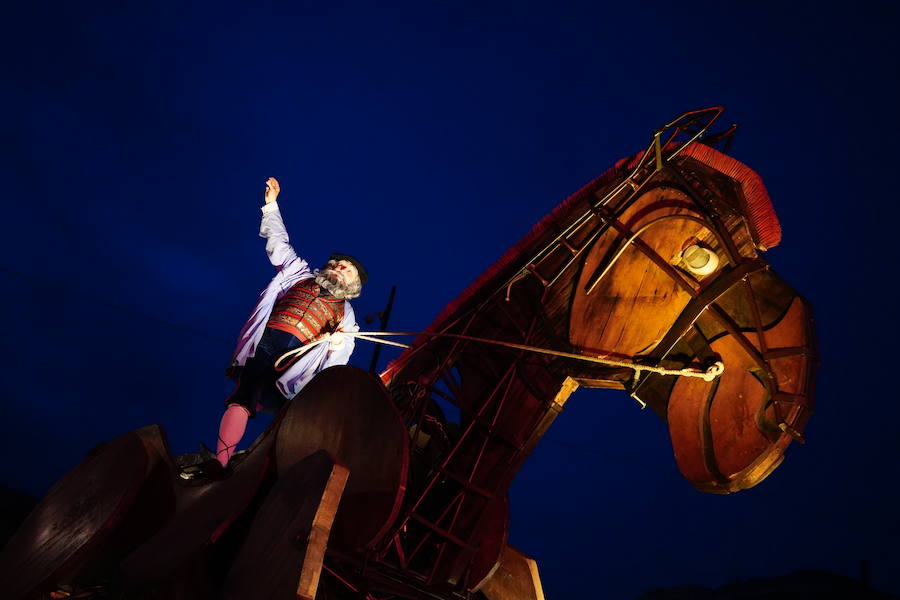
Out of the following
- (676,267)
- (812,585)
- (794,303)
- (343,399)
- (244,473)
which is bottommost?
(812,585)

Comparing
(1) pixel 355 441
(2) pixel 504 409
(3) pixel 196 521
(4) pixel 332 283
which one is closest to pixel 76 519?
(3) pixel 196 521

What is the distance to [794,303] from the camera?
4.92m

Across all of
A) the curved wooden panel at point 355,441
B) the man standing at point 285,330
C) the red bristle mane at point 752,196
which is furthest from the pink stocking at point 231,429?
the red bristle mane at point 752,196

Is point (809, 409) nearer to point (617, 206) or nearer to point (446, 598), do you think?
point (617, 206)

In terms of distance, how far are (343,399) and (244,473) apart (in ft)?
3.25

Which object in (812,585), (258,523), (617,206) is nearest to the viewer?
(258,523)

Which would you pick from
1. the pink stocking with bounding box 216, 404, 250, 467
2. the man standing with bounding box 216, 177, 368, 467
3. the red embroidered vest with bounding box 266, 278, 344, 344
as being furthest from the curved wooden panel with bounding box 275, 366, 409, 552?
the red embroidered vest with bounding box 266, 278, 344, 344

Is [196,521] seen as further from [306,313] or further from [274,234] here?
[274,234]

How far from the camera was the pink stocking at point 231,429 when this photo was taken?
6098mm

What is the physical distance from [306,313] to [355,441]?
3127 millimetres

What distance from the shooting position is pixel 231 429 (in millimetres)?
6164

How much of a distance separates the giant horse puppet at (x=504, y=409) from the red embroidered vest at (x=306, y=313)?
1.41 m

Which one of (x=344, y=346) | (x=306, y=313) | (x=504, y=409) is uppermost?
(x=306, y=313)

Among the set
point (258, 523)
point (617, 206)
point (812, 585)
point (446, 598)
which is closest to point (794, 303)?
point (617, 206)
